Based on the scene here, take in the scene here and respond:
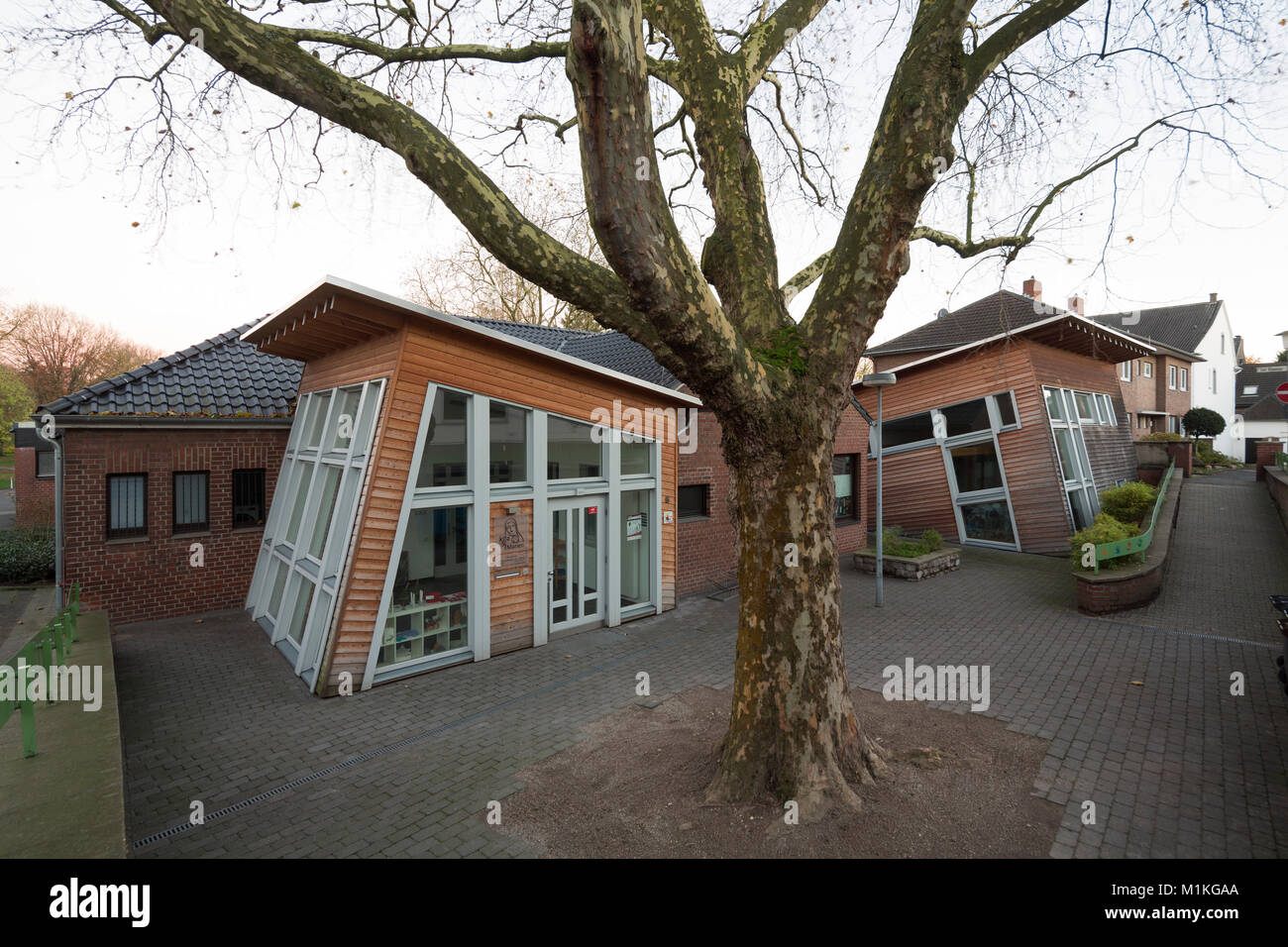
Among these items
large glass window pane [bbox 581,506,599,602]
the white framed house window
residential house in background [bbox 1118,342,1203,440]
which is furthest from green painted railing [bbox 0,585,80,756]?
residential house in background [bbox 1118,342,1203,440]

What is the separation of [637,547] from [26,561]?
1274cm

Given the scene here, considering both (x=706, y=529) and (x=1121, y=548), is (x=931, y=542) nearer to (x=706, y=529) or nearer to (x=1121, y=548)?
(x=1121, y=548)

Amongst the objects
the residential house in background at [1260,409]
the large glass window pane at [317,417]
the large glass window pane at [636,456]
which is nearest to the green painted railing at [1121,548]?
the large glass window pane at [636,456]

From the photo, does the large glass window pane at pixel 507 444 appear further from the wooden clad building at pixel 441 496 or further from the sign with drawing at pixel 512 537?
the sign with drawing at pixel 512 537

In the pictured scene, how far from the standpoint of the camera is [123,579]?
10.1 meters

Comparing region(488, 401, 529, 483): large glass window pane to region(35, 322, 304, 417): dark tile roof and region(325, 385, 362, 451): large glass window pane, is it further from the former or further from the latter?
region(35, 322, 304, 417): dark tile roof

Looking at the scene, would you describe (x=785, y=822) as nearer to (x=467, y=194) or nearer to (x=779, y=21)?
(x=467, y=194)

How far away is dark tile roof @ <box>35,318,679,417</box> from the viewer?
10.1 meters

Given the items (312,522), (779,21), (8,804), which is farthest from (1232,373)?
(8,804)

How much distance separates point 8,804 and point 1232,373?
5919 centimetres

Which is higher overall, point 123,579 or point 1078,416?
point 1078,416

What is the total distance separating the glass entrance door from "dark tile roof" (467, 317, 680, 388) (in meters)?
3.24

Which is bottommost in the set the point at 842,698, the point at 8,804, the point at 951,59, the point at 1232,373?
the point at 8,804
